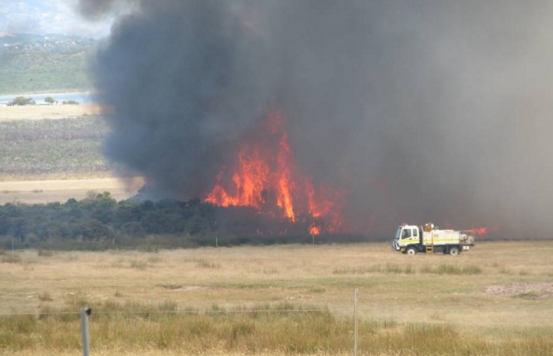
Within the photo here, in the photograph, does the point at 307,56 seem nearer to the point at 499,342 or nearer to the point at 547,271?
the point at 547,271

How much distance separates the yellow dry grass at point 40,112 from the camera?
168 meters

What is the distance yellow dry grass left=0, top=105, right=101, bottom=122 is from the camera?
167500 mm

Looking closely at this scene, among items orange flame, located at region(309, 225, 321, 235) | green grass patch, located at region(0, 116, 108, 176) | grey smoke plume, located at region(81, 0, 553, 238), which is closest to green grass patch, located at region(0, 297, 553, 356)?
orange flame, located at region(309, 225, 321, 235)

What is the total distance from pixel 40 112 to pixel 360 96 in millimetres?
116375

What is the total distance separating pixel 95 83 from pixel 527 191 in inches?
1122

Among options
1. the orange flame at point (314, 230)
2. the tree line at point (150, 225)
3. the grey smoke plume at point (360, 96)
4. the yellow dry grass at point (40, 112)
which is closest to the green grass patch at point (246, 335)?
the tree line at point (150, 225)

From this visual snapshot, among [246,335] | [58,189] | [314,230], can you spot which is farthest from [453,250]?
[58,189]

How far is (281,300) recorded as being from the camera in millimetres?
31906

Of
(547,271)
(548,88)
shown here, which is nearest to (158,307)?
(547,271)

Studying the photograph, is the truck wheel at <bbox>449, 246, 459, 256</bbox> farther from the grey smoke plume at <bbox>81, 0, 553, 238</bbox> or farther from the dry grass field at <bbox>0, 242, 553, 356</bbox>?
the grey smoke plume at <bbox>81, 0, 553, 238</bbox>

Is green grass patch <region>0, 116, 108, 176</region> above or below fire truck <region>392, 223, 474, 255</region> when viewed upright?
above

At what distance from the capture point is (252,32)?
224ft

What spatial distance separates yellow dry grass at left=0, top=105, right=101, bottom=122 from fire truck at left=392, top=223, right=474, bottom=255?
11747 centimetres

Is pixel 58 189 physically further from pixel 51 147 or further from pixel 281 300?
pixel 281 300
